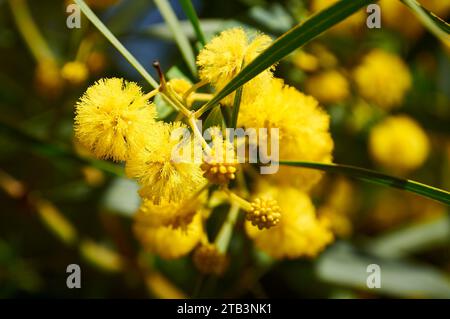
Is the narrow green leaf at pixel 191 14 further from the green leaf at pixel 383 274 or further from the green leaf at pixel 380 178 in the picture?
the green leaf at pixel 383 274

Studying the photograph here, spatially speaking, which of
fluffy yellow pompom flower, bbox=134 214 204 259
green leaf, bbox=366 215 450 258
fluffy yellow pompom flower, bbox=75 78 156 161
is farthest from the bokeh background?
fluffy yellow pompom flower, bbox=75 78 156 161

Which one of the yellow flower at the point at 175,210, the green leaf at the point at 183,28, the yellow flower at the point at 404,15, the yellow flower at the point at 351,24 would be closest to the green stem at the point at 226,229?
the yellow flower at the point at 175,210

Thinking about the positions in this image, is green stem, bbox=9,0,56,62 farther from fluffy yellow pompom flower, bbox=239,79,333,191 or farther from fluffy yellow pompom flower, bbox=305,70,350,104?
fluffy yellow pompom flower, bbox=239,79,333,191

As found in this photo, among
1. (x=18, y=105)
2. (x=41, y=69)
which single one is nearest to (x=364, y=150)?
(x=41, y=69)

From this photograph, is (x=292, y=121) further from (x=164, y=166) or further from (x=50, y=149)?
(x=50, y=149)

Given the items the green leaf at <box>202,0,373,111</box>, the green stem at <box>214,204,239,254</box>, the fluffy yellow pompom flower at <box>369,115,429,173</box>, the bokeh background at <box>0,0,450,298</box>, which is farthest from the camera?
the fluffy yellow pompom flower at <box>369,115,429,173</box>

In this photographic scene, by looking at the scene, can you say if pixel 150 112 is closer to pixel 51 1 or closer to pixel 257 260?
pixel 257 260
